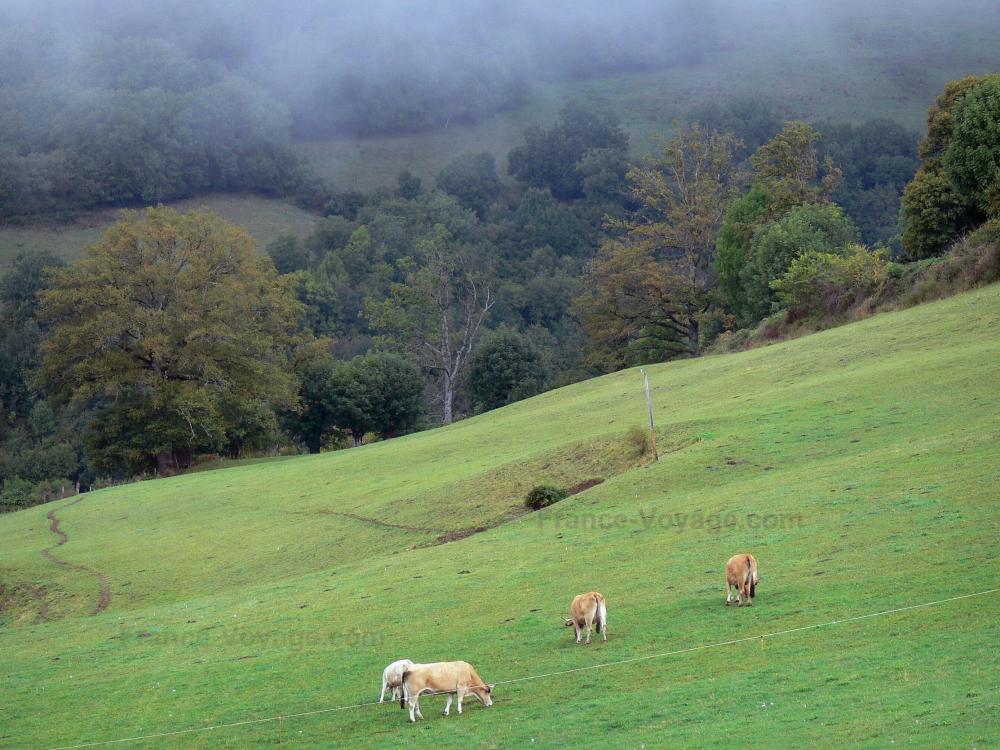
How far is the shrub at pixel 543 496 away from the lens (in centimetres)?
3381

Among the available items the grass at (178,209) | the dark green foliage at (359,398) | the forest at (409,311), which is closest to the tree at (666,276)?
the forest at (409,311)

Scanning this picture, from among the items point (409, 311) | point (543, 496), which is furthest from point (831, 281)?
point (409, 311)

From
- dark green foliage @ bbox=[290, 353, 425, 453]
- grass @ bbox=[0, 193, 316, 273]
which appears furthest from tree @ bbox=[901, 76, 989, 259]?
grass @ bbox=[0, 193, 316, 273]

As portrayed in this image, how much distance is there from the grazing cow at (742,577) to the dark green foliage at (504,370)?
77.2 meters

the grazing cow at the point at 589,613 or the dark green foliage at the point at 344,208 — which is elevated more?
the dark green foliage at the point at 344,208

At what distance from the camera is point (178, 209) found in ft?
601

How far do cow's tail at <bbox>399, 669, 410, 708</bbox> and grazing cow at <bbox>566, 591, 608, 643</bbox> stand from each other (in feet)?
10.9

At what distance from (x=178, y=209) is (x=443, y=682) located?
17746 cm

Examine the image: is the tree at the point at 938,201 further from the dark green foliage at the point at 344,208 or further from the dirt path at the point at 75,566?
the dark green foliage at the point at 344,208

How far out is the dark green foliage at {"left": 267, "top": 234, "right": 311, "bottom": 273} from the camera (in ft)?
525

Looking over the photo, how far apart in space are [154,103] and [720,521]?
189 metres

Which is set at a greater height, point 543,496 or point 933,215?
point 933,215

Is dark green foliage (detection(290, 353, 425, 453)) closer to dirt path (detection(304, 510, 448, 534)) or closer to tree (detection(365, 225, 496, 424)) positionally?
tree (detection(365, 225, 496, 424))

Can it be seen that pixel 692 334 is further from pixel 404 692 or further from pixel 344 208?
pixel 344 208
